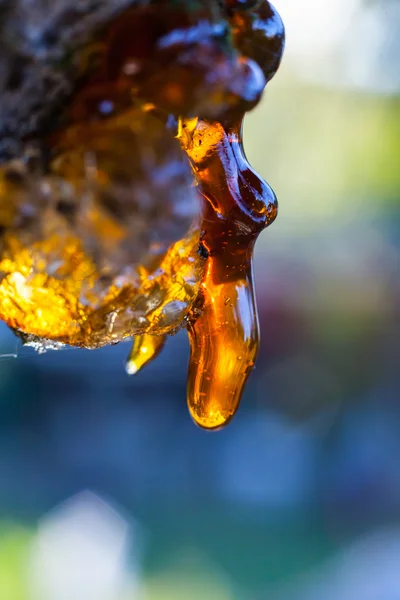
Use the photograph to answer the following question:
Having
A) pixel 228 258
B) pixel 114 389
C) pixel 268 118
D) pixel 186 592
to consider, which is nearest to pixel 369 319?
pixel 268 118

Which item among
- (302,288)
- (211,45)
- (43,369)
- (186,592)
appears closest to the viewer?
(211,45)

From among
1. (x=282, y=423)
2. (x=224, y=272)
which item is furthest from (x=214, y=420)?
(x=282, y=423)

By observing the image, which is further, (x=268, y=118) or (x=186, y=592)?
(x=268, y=118)

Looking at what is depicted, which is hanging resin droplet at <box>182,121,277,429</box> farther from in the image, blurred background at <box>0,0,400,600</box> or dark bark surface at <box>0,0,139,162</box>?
blurred background at <box>0,0,400,600</box>

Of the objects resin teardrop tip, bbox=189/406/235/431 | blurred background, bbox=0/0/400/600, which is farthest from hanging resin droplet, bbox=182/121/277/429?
blurred background, bbox=0/0/400/600

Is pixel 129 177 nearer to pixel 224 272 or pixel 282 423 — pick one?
pixel 224 272

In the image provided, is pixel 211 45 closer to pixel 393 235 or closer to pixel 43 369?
pixel 43 369
